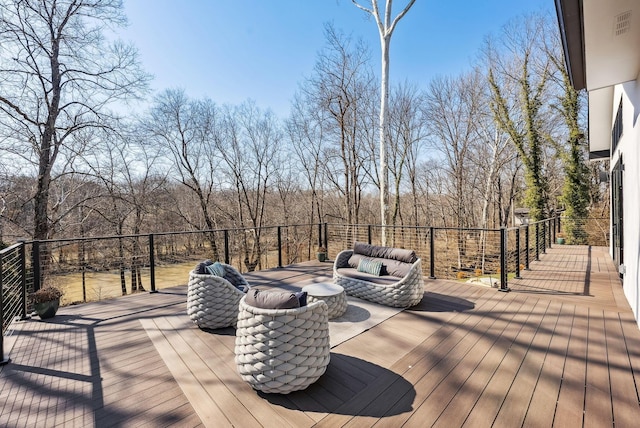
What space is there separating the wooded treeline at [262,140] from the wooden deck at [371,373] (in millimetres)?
7245

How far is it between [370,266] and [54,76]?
10.1 m

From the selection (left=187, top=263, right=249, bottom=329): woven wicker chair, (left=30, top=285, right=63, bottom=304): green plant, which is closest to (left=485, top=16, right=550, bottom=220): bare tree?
(left=187, top=263, right=249, bottom=329): woven wicker chair

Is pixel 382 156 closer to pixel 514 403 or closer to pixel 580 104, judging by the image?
pixel 514 403

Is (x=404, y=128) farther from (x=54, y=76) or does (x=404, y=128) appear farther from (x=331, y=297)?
(x=54, y=76)

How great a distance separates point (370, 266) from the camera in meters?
4.17

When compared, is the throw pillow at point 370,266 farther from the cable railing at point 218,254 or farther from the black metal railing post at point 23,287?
the black metal railing post at point 23,287

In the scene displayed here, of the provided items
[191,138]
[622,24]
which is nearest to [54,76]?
[191,138]

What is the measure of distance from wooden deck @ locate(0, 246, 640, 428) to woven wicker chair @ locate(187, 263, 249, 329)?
0.43ft

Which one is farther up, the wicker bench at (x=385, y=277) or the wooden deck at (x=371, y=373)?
the wicker bench at (x=385, y=277)

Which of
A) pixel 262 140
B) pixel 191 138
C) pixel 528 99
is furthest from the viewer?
pixel 262 140

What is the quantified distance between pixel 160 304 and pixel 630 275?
21.1 feet

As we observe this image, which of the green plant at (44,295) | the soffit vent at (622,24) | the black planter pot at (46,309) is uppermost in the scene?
the soffit vent at (622,24)

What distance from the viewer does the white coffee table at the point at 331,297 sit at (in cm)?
319

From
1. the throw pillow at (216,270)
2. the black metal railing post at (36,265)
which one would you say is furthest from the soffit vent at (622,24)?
the black metal railing post at (36,265)
